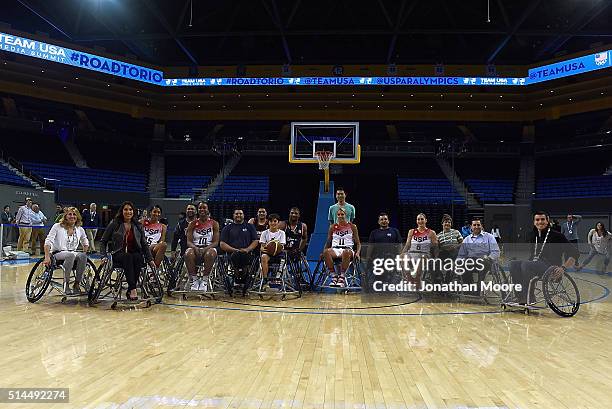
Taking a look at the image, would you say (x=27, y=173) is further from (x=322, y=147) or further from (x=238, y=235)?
(x=238, y=235)

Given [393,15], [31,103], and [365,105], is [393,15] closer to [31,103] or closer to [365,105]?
[365,105]

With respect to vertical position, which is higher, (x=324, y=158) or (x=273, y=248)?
(x=324, y=158)

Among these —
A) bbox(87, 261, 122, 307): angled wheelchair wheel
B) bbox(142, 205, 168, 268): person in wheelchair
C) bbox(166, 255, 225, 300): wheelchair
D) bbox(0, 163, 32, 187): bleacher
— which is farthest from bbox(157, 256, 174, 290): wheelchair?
bbox(0, 163, 32, 187): bleacher

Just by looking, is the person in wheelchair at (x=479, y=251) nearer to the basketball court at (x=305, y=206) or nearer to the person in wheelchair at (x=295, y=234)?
the basketball court at (x=305, y=206)

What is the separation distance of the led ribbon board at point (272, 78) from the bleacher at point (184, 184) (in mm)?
4650

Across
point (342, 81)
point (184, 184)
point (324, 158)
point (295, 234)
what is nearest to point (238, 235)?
point (295, 234)

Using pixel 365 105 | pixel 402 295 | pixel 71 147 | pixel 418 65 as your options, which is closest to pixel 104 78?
pixel 71 147

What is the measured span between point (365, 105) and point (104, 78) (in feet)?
41.9

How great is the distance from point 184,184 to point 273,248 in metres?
18.6

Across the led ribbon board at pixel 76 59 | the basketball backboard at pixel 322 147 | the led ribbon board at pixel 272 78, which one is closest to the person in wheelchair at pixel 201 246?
the basketball backboard at pixel 322 147

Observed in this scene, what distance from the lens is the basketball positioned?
267 inches

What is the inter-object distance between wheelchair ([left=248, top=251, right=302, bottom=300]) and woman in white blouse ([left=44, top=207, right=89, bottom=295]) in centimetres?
229

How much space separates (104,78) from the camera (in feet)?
74.7

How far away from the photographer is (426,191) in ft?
76.7
